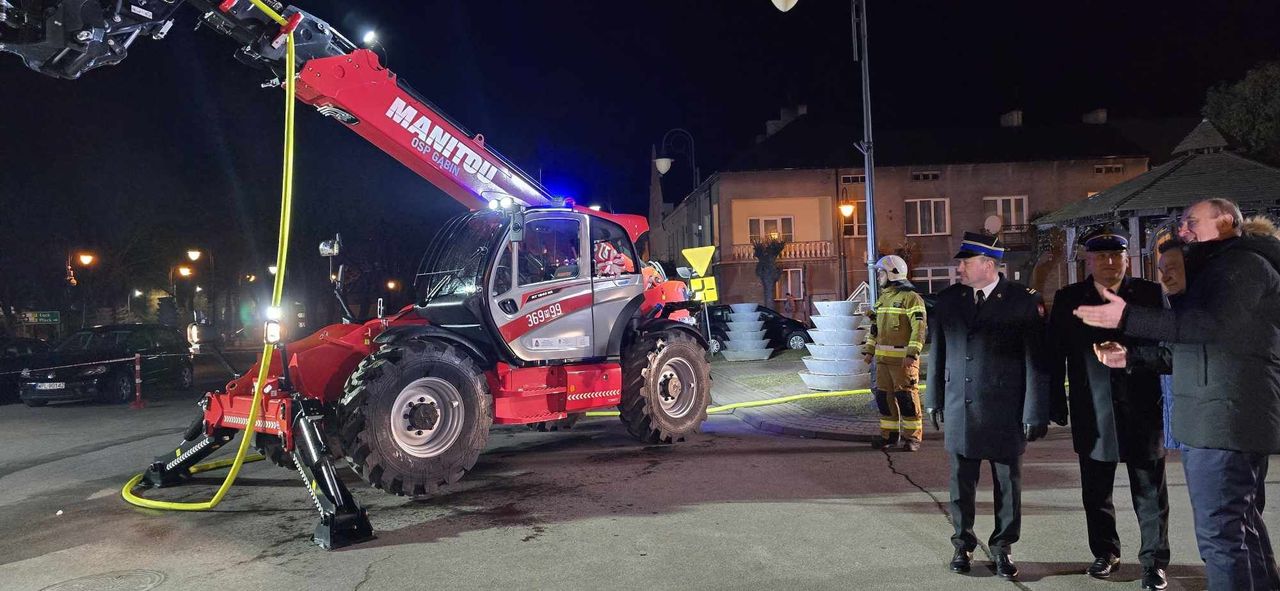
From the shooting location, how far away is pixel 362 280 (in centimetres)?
3152

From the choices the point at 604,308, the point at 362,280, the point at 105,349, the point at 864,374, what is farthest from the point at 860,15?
the point at 362,280

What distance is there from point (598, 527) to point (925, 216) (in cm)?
3470

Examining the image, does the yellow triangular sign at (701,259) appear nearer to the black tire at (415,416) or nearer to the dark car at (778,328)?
the dark car at (778,328)

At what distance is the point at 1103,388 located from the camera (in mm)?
4629

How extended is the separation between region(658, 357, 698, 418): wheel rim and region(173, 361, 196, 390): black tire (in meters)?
13.7

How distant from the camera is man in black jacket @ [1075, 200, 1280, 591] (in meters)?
3.71

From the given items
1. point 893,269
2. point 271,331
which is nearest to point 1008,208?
point 893,269

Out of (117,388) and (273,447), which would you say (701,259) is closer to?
(273,447)

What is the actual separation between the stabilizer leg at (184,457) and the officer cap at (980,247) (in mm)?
6549

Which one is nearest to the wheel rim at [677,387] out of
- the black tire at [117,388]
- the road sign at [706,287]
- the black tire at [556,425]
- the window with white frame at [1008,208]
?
the black tire at [556,425]

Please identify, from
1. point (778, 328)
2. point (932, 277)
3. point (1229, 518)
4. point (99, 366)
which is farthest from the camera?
point (932, 277)

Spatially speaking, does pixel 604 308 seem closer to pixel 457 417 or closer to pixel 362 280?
pixel 457 417

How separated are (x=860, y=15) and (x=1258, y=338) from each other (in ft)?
37.7

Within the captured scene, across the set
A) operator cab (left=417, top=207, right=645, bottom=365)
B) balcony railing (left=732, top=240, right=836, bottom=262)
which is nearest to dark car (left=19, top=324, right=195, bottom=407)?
operator cab (left=417, top=207, right=645, bottom=365)
